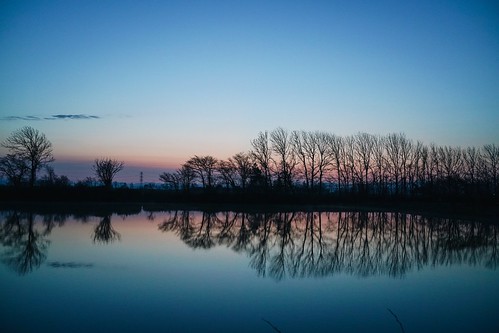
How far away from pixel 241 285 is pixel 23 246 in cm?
930

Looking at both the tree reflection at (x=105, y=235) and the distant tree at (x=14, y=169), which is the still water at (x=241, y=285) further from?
the distant tree at (x=14, y=169)

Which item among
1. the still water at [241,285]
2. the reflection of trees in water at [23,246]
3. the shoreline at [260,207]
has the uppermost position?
the shoreline at [260,207]

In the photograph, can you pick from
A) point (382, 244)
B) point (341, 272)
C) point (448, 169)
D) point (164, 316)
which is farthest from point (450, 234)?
point (448, 169)

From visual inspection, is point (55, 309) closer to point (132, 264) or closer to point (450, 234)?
point (132, 264)

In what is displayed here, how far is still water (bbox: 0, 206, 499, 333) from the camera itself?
6.61 meters

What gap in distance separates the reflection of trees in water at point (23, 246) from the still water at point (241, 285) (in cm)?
4

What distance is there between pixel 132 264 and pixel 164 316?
16.9ft

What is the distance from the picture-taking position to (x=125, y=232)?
62.7 ft

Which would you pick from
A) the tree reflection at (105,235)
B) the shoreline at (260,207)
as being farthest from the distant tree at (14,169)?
the tree reflection at (105,235)

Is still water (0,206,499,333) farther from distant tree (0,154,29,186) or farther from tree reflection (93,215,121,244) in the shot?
distant tree (0,154,29,186)

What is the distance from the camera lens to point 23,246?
13617 mm

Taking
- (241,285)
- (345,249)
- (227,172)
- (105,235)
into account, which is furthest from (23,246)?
(227,172)

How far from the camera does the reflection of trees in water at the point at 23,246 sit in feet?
35.2

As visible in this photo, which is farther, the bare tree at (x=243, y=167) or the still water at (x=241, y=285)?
the bare tree at (x=243, y=167)
